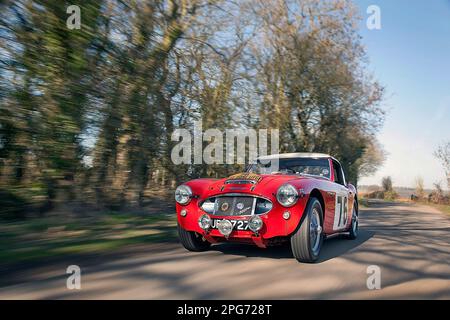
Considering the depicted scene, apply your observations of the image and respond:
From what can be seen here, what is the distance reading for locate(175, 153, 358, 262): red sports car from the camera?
5117mm

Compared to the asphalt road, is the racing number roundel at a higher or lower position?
higher

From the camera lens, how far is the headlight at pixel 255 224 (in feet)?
16.6

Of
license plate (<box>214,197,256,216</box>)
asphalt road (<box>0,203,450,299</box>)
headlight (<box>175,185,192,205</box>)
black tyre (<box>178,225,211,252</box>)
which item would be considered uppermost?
headlight (<box>175,185,192,205</box>)

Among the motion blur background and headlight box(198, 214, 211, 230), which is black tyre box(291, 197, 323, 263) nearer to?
headlight box(198, 214, 211, 230)

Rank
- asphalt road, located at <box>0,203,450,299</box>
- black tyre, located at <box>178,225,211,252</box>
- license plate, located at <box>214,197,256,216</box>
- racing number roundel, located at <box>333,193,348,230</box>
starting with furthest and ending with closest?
racing number roundel, located at <box>333,193,348,230</box> → black tyre, located at <box>178,225,211,252</box> → license plate, located at <box>214,197,256,216</box> → asphalt road, located at <box>0,203,450,299</box>

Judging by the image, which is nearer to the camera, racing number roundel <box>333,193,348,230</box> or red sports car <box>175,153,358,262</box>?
red sports car <box>175,153,358,262</box>

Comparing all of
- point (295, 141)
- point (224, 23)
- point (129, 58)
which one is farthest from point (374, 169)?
point (129, 58)

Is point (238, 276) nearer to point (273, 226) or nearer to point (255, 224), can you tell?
point (255, 224)

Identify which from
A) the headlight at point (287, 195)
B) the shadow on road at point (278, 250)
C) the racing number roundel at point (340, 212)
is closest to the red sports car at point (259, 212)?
the headlight at point (287, 195)

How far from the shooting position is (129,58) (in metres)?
7.82

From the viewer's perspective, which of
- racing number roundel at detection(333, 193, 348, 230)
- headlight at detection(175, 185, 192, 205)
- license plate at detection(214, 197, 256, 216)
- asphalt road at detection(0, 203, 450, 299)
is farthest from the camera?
racing number roundel at detection(333, 193, 348, 230)

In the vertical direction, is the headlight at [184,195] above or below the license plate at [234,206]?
above

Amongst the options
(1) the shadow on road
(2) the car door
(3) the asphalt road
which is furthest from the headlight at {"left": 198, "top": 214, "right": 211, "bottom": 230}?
(2) the car door

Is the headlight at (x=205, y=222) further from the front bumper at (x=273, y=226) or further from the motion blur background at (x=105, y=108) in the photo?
the motion blur background at (x=105, y=108)
